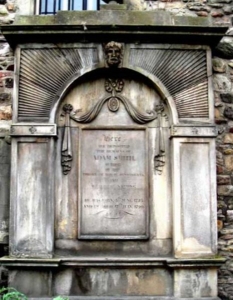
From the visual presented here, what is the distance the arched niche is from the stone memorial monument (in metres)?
0.01

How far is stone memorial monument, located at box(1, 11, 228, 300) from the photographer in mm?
5473

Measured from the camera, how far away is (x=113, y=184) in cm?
575

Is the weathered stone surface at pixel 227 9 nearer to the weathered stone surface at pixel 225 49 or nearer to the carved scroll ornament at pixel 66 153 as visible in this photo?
the weathered stone surface at pixel 225 49

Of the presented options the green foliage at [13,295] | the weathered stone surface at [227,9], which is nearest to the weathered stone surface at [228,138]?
the weathered stone surface at [227,9]

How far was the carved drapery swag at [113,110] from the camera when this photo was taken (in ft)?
18.7

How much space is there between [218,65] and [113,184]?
206cm

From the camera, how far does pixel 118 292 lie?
18.0ft

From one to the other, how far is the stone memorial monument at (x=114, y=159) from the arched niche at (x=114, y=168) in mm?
12

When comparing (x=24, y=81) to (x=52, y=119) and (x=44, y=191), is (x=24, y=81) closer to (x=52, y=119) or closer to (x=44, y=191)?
(x=52, y=119)

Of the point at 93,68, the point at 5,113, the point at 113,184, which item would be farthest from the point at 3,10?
the point at 113,184

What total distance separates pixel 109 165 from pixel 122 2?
2085 mm

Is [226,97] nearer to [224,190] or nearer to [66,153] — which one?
[224,190]

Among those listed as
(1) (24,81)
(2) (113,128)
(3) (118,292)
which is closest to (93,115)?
(2) (113,128)

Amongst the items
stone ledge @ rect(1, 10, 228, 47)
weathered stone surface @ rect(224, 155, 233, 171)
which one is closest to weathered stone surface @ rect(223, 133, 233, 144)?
weathered stone surface @ rect(224, 155, 233, 171)
